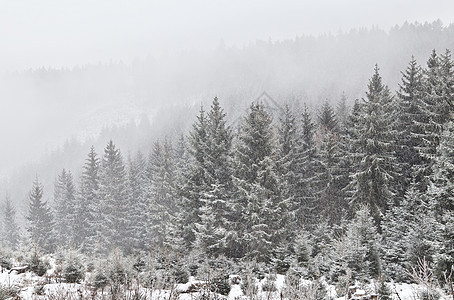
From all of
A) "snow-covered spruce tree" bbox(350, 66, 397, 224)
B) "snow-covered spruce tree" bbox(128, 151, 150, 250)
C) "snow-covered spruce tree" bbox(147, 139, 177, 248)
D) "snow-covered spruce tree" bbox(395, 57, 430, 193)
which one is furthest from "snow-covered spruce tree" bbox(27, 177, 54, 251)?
→ "snow-covered spruce tree" bbox(395, 57, 430, 193)

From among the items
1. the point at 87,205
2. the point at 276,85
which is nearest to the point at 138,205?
the point at 87,205

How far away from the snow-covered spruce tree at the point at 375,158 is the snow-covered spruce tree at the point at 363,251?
314 inches

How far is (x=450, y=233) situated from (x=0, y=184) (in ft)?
544

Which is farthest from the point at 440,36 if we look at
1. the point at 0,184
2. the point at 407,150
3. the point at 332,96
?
the point at 0,184

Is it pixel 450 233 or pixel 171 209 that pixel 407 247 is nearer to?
pixel 450 233

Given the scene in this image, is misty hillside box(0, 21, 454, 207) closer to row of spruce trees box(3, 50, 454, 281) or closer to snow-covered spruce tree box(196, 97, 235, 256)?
row of spruce trees box(3, 50, 454, 281)

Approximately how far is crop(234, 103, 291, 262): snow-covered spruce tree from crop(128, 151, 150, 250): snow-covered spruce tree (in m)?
16.7

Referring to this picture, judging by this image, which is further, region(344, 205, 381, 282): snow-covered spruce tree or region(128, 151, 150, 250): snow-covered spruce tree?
region(128, 151, 150, 250): snow-covered spruce tree

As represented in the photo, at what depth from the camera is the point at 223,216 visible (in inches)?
958

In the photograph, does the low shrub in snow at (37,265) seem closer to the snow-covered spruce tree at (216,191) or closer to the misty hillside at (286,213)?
the misty hillside at (286,213)

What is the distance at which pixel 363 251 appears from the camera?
14.4m

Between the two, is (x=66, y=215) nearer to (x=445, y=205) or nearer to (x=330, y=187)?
(x=330, y=187)

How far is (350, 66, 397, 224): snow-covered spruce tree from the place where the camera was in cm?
2314

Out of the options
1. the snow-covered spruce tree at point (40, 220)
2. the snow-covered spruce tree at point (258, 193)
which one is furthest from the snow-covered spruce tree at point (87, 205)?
the snow-covered spruce tree at point (258, 193)
